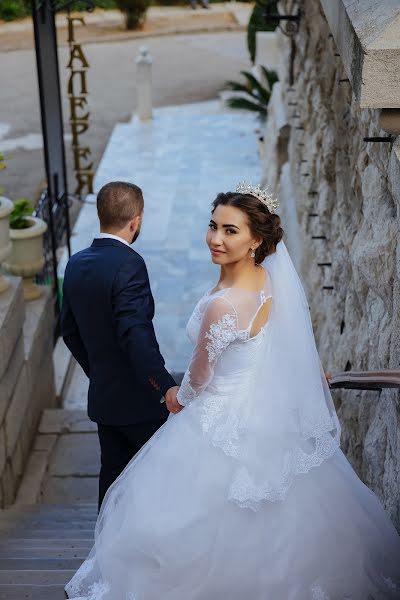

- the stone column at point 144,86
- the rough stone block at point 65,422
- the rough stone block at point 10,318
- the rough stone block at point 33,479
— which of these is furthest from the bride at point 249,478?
the stone column at point 144,86

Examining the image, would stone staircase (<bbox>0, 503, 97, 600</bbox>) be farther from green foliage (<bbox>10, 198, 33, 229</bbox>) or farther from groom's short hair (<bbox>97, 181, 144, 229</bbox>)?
green foliage (<bbox>10, 198, 33, 229</bbox>)

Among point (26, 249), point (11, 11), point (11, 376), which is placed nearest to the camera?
point (11, 376)

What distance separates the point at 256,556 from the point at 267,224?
1.10 m

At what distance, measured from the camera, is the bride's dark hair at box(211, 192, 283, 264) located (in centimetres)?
301

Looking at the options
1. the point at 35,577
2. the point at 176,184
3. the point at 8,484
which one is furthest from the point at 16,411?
the point at 176,184

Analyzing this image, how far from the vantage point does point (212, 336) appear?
2936mm

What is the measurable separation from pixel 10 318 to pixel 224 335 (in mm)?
2319

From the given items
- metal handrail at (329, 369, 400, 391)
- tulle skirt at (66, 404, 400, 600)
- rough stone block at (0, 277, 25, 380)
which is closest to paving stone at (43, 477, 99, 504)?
rough stone block at (0, 277, 25, 380)

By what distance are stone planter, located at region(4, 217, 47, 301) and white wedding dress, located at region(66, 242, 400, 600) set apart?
3318mm

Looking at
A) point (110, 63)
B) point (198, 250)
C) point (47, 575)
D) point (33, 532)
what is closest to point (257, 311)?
point (47, 575)

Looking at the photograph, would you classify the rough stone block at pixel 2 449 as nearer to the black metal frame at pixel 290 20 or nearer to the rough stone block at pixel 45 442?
the rough stone block at pixel 45 442

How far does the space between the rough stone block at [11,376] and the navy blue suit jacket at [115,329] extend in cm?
123

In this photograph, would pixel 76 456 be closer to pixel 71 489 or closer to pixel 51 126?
pixel 71 489

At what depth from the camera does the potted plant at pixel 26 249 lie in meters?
6.22
